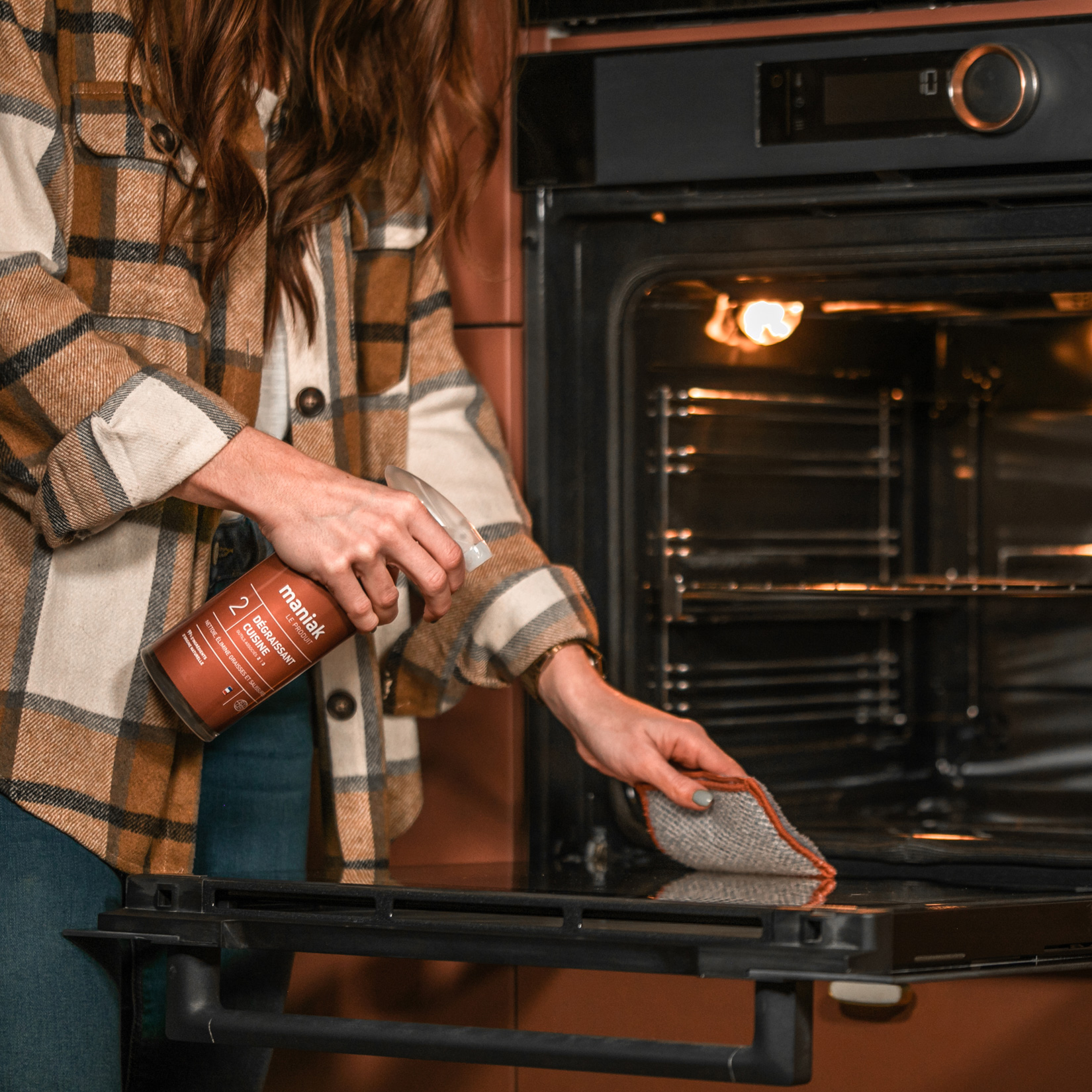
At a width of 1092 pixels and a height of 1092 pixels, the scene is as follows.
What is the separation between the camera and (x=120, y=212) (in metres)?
0.87

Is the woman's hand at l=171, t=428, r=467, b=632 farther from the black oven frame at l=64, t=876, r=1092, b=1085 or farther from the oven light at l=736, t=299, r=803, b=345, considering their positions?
the oven light at l=736, t=299, r=803, b=345

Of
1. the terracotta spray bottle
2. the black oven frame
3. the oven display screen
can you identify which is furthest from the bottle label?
the oven display screen

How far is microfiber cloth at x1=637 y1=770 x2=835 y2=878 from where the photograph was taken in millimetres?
893

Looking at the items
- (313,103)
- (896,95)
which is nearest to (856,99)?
(896,95)

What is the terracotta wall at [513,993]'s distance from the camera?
108cm

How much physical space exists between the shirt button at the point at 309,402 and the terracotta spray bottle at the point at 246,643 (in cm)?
21

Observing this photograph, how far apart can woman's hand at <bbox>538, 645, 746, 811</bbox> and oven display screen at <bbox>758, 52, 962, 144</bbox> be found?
1.47 feet

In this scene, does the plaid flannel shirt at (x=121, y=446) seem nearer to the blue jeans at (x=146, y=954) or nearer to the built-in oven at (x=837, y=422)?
the blue jeans at (x=146, y=954)

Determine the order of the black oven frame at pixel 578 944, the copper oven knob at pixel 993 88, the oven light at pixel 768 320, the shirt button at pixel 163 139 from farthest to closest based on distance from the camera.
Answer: the oven light at pixel 768 320 → the copper oven knob at pixel 993 88 → the shirt button at pixel 163 139 → the black oven frame at pixel 578 944

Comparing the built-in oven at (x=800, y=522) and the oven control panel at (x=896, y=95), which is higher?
the oven control panel at (x=896, y=95)

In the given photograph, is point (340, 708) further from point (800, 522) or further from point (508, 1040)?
point (800, 522)

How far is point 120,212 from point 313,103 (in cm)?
19

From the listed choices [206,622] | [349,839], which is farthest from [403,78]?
[349,839]

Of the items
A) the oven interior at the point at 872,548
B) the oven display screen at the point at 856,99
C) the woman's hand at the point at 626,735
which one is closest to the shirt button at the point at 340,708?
the woman's hand at the point at 626,735
